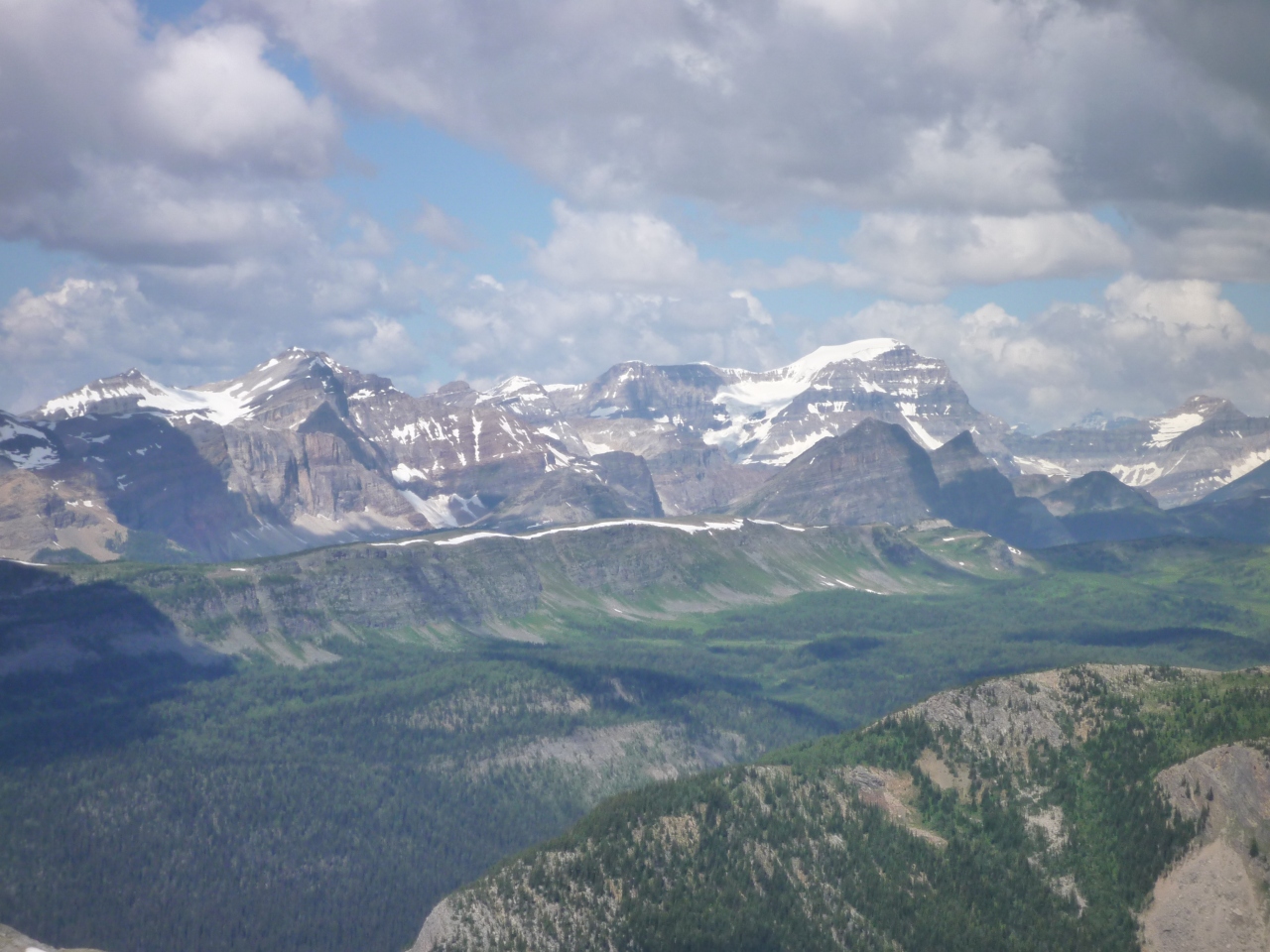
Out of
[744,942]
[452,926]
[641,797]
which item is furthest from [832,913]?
[452,926]

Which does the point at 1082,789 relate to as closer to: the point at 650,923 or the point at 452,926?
the point at 650,923

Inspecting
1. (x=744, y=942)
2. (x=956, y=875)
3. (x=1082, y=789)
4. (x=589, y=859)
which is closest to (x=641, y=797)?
(x=589, y=859)

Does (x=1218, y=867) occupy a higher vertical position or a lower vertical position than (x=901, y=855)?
lower

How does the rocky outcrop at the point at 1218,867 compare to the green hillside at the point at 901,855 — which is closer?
the rocky outcrop at the point at 1218,867

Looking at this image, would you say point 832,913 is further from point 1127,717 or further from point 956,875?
point 1127,717

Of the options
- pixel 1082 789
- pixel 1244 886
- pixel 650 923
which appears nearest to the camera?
pixel 1244 886

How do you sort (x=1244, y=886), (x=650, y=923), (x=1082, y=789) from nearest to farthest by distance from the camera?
(x=1244, y=886) → (x=650, y=923) → (x=1082, y=789)

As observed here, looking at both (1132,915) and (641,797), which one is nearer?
(1132,915)

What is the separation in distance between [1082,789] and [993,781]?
36.0ft

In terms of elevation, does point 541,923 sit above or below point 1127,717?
below

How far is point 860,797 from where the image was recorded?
196500 mm

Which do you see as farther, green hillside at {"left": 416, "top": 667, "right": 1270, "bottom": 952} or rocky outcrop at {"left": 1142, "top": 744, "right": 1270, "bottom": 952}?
green hillside at {"left": 416, "top": 667, "right": 1270, "bottom": 952}

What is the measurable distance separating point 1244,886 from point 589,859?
73649mm

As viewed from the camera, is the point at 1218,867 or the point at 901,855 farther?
the point at 901,855
